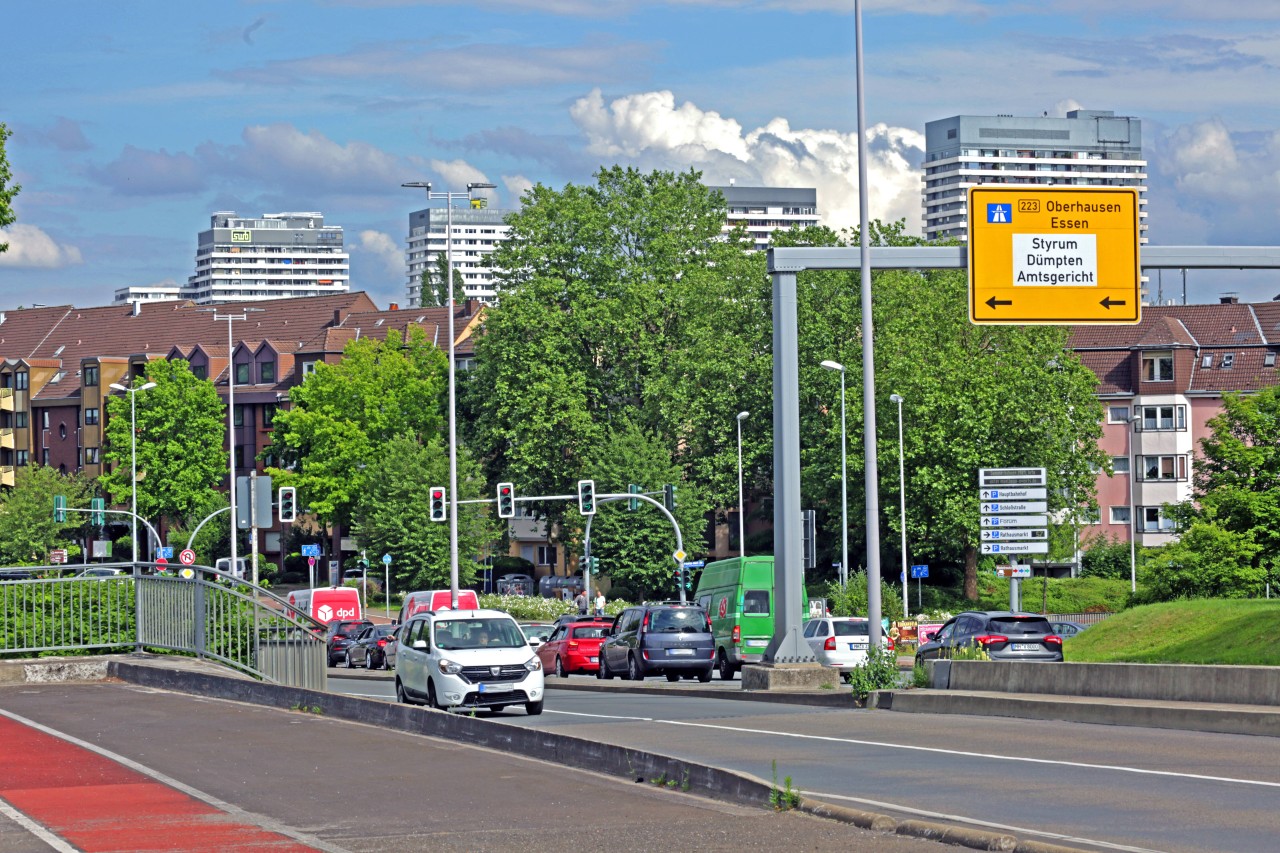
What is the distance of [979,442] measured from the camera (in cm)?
7406

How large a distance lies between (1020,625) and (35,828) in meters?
25.4

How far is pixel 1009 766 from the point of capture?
16.2 m

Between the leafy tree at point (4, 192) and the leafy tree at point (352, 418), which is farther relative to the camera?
the leafy tree at point (352, 418)

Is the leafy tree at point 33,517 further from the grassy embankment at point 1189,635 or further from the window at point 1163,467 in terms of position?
the grassy embankment at point 1189,635

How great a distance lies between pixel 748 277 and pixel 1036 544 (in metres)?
44.7

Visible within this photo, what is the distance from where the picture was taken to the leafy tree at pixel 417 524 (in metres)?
84.4

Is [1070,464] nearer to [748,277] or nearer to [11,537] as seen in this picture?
[748,277]

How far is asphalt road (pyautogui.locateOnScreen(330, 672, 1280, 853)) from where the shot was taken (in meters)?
12.0

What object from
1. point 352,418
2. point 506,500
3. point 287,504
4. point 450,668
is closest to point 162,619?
point 450,668

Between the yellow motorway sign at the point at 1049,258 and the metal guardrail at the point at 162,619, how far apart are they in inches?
415

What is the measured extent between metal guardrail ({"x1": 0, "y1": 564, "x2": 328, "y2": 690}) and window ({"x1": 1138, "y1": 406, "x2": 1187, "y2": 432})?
81.4m

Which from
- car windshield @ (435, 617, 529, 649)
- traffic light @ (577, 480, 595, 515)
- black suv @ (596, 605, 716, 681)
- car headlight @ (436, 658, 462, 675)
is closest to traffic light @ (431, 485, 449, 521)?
traffic light @ (577, 480, 595, 515)

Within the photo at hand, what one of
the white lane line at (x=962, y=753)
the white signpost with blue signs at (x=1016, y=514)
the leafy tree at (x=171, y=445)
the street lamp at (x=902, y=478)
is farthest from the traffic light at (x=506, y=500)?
the leafy tree at (x=171, y=445)

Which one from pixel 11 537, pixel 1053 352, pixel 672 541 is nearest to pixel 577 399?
pixel 672 541
